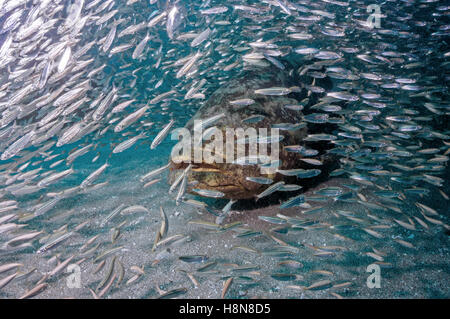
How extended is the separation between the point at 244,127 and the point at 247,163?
860mm

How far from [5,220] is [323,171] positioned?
20.8 feet

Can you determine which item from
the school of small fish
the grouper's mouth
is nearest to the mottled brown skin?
the grouper's mouth

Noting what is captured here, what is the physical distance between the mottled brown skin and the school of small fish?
0.28 m

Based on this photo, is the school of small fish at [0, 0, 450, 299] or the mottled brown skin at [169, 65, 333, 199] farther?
the mottled brown skin at [169, 65, 333, 199]

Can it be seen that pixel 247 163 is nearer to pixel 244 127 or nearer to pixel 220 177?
pixel 220 177

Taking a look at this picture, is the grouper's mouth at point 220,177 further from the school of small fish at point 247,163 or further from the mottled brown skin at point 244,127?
the school of small fish at point 247,163

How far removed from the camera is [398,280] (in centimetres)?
356

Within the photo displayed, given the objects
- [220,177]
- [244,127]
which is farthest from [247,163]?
[244,127]

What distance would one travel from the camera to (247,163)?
365 centimetres

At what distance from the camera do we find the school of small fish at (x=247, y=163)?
11.7 ft

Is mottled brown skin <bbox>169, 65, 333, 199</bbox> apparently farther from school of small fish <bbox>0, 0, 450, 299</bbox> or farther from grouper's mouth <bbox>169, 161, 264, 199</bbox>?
school of small fish <bbox>0, 0, 450, 299</bbox>

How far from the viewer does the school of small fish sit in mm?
3581
